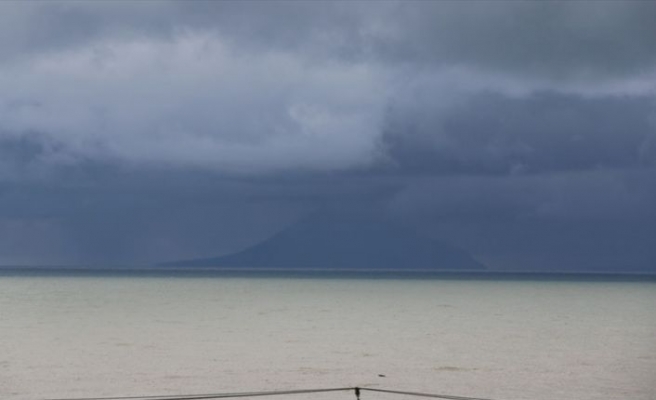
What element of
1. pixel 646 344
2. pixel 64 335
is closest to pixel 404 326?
pixel 646 344

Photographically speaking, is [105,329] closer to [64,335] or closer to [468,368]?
[64,335]

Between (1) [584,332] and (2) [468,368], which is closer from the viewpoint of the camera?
(2) [468,368]

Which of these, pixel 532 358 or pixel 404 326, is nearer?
pixel 532 358

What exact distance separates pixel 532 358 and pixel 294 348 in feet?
33.8

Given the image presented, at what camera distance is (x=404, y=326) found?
61.5 meters

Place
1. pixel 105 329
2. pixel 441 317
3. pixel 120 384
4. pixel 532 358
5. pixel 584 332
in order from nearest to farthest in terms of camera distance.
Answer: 1. pixel 120 384
2. pixel 532 358
3. pixel 105 329
4. pixel 584 332
5. pixel 441 317

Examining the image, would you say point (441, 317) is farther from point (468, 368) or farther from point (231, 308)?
point (468, 368)

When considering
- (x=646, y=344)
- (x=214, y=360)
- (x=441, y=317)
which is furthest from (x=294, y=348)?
(x=441, y=317)

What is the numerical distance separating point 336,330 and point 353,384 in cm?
2190

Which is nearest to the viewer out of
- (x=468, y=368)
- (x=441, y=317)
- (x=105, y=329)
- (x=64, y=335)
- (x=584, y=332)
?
(x=468, y=368)

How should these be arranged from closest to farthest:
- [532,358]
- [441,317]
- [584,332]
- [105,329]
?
[532,358], [105,329], [584,332], [441,317]

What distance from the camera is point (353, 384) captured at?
35.5 meters

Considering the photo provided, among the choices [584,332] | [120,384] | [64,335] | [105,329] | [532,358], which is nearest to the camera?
[120,384]

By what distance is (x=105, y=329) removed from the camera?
5644 cm
